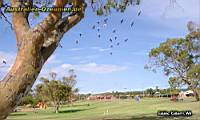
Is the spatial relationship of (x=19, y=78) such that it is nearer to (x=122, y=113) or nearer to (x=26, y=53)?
(x=26, y=53)

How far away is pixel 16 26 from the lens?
22.2ft

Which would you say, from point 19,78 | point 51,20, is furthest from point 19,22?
point 19,78

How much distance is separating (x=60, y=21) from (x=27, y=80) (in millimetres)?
1430

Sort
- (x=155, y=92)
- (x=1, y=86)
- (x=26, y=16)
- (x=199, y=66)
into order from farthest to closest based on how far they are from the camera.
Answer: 1. (x=155, y=92)
2. (x=199, y=66)
3. (x=26, y=16)
4. (x=1, y=86)

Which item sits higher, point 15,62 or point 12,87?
point 15,62

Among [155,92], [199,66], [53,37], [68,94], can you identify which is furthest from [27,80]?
[155,92]

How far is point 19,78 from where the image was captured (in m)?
6.17

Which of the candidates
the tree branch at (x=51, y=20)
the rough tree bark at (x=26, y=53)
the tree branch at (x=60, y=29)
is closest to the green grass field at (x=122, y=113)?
the tree branch at (x=60, y=29)

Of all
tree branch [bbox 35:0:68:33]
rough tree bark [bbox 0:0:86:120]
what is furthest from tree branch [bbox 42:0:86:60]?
tree branch [bbox 35:0:68:33]

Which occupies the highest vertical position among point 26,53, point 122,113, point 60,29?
point 60,29

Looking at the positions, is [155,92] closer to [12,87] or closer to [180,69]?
[180,69]

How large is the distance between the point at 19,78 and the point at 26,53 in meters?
0.39

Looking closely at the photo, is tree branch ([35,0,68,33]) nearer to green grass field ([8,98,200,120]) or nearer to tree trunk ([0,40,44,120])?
tree trunk ([0,40,44,120])

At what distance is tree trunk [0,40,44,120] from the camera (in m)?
6.07
